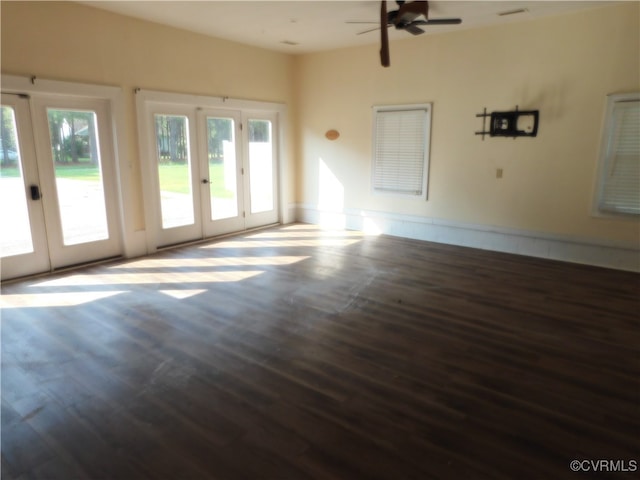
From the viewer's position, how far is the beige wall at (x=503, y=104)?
16.8ft

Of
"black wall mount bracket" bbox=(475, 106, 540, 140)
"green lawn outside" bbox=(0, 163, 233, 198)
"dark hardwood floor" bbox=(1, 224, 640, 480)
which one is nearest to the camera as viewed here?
"dark hardwood floor" bbox=(1, 224, 640, 480)

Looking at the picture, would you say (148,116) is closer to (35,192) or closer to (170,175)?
(170,175)

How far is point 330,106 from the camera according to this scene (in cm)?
757

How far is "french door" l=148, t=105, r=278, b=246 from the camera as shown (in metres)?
6.09

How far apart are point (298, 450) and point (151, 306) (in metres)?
2.49

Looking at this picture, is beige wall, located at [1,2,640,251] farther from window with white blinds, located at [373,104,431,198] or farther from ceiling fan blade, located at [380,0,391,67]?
ceiling fan blade, located at [380,0,391,67]

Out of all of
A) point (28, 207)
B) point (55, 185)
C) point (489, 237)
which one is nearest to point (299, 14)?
point (55, 185)

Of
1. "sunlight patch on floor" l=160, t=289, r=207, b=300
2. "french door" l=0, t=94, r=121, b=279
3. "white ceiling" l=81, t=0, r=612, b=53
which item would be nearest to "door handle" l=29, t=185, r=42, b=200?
"french door" l=0, t=94, r=121, b=279

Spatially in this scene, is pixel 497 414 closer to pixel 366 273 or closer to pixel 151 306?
pixel 366 273

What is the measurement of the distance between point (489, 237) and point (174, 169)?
15.8 feet

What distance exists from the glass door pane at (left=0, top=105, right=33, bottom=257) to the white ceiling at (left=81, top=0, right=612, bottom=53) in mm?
1751

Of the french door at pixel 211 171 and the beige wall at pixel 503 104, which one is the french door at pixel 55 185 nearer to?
the french door at pixel 211 171

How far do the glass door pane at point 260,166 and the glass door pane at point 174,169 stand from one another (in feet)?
4.36

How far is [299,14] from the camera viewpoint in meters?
5.15
